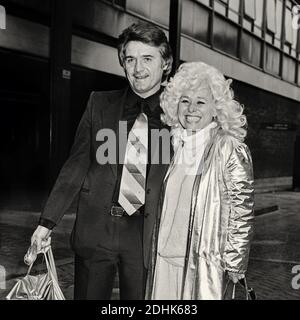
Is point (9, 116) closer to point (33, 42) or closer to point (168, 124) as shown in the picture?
point (33, 42)

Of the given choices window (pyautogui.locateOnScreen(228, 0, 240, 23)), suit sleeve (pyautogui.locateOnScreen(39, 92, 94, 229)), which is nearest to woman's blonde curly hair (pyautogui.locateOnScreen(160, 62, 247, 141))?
suit sleeve (pyautogui.locateOnScreen(39, 92, 94, 229))

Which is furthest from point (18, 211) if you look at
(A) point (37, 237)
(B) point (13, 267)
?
(A) point (37, 237)

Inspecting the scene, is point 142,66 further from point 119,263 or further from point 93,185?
point 119,263

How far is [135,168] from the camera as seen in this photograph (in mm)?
2596

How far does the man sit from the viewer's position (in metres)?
2.56

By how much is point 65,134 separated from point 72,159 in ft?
14.0

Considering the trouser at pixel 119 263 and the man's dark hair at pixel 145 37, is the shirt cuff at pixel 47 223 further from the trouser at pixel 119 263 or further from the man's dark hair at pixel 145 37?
the man's dark hair at pixel 145 37

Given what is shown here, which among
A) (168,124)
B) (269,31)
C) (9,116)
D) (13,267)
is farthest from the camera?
(9,116)

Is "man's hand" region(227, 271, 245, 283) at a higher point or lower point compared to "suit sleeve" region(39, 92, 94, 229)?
lower

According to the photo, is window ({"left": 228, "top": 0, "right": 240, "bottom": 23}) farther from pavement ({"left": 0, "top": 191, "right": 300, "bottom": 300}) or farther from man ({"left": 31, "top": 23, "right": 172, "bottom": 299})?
man ({"left": 31, "top": 23, "right": 172, "bottom": 299})

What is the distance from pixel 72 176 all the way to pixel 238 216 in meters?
0.94

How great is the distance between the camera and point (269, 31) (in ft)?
19.9

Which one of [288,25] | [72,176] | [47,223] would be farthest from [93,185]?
[288,25]
